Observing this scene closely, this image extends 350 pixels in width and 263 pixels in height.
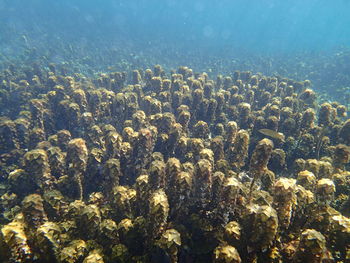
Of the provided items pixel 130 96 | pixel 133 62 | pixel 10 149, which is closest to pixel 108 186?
pixel 10 149

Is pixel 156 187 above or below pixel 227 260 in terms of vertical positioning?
above

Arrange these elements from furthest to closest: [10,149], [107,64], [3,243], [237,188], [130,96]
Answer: [107,64]
[130,96]
[10,149]
[237,188]
[3,243]

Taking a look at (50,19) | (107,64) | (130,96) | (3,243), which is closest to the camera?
(3,243)

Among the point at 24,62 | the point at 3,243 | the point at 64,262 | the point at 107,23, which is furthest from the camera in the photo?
the point at 107,23

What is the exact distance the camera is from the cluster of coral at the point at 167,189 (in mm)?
3569

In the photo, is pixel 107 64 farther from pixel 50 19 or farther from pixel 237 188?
pixel 50 19

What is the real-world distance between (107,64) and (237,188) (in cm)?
2763

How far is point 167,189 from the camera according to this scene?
16.4 feet

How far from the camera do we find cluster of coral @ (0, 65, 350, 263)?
3.57m

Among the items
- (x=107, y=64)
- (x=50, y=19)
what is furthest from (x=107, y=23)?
(x=107, y=64)

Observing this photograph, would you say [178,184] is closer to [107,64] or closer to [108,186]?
[108,186]

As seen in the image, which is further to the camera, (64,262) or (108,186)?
(108,186)

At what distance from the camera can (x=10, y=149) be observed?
326 inches

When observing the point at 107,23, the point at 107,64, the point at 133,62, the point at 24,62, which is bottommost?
A: the point at 24,62
